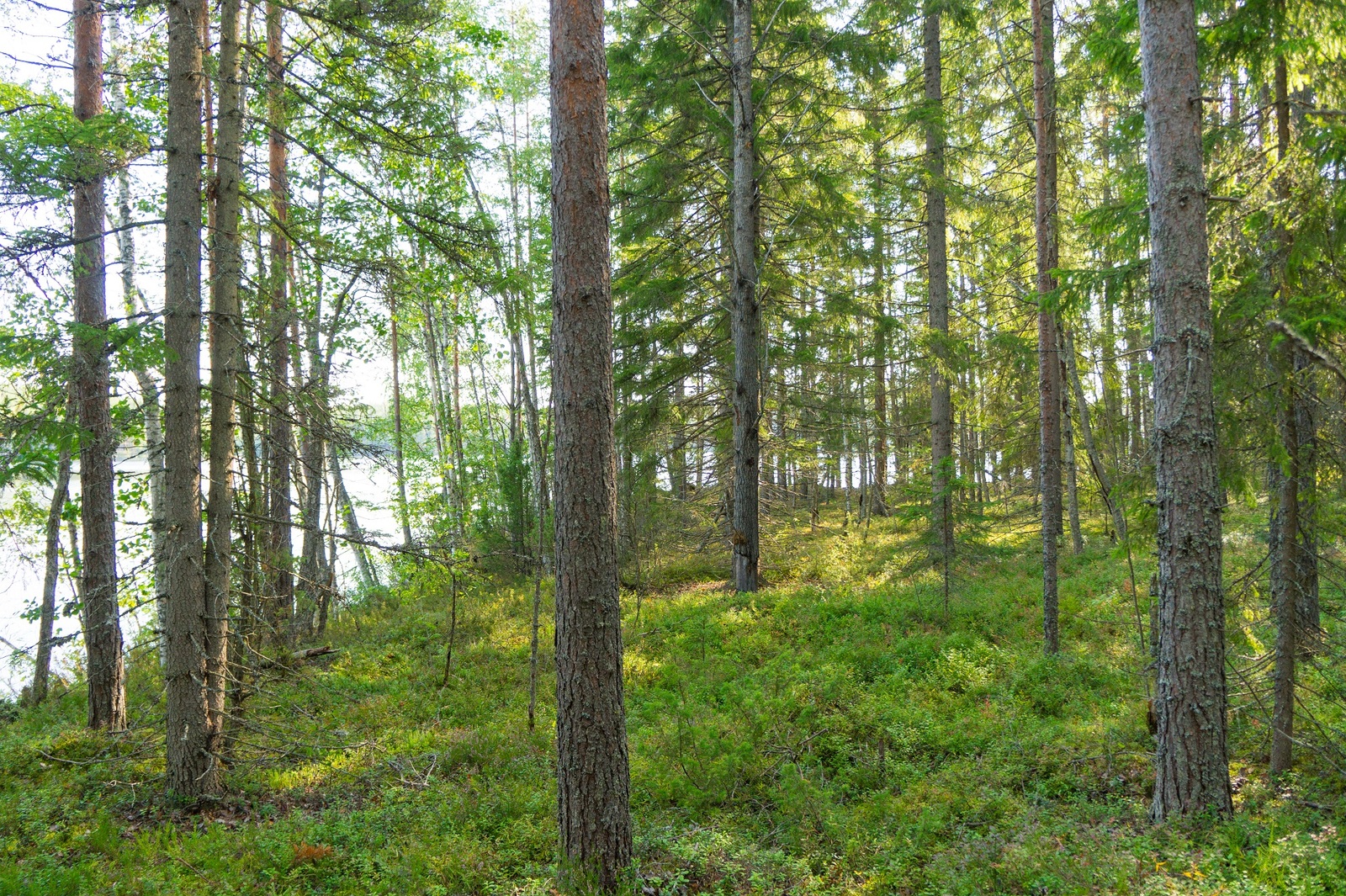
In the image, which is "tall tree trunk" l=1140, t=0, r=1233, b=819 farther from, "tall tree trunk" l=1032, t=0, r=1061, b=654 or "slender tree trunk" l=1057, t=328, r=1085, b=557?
"tall tree trunk" l=1032, t=0, r=1061, b=654

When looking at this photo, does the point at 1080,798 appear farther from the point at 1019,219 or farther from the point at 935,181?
the point at 1019,219

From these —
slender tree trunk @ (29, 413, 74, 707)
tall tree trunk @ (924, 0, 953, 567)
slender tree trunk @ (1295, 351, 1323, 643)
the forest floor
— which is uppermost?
tall tree trunk @ (924, 0, 953, 567)

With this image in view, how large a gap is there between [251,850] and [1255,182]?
9.24m

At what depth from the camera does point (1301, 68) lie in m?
5.45

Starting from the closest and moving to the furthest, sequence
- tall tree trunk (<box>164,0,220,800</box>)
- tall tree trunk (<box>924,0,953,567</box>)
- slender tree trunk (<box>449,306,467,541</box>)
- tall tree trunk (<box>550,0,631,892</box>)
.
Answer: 1. tall tree trunk (<box>550,0,631,892</box>)
2. tall tree trunk (<box>164,0,220,800</box>)
3. tall tree trunk (<box>924,0,953,567</box>)
4. slender tree trunk (<box>449,306,467,541</box>)

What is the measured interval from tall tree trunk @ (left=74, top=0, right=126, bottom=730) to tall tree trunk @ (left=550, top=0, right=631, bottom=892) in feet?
19.8

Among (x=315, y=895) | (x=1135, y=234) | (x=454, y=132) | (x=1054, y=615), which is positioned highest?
(x=454, y=132)

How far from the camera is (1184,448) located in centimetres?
493

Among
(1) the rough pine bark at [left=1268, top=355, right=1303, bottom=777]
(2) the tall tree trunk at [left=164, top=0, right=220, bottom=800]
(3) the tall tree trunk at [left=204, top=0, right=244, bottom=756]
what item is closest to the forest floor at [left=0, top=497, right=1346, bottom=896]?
(1) the rough pine bark at [left=1268, top=355, right=1303, bottom=777]

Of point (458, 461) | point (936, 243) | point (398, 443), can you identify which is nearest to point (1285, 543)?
point (936, 243)

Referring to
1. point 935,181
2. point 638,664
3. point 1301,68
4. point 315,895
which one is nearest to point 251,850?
point 315,895

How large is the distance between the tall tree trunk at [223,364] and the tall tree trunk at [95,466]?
2020 millimetres

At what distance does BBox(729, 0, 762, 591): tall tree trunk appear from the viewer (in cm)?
1225

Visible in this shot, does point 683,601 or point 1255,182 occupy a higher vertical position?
point 1255,182
